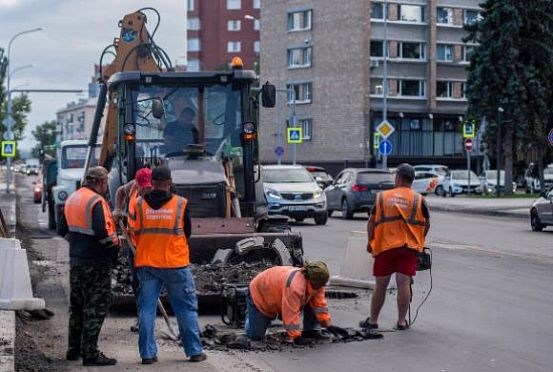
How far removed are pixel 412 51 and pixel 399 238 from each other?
220 feet

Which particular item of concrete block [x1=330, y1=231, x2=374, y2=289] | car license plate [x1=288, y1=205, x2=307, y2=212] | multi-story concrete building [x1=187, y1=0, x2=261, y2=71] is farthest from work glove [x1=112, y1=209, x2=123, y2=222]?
multi-story concrete building [x1=187, y1=0, x2=261, y2=71]

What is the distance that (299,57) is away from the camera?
8006 centimetres

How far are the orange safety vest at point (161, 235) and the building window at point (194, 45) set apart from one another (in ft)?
361

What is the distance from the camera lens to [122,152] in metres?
15.7

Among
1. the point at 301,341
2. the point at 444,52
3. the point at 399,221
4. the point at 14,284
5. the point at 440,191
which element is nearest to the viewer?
the point at 301,341

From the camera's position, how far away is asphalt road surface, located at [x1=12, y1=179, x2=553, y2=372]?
9.80 metres

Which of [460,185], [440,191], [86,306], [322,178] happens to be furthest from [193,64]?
[86,306]

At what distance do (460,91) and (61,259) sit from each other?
6073 cm

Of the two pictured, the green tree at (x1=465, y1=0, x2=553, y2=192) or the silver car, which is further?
the green tree at (x1=465, y1=0, x2=553, y2=192)

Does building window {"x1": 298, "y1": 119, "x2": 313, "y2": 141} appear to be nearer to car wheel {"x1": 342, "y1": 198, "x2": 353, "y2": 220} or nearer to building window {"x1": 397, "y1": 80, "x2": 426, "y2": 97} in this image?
building window {"x1": 397, "y1": 80, "x2": 426, "y2": 97}

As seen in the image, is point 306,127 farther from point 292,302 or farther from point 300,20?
point 292,302

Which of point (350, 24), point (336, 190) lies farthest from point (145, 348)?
point (350, 24)

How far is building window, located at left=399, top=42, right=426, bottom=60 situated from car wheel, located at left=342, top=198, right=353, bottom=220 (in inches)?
1676

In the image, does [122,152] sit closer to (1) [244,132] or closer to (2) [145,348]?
(1) [244,132]
